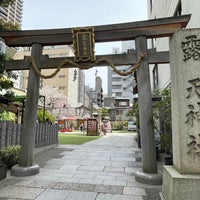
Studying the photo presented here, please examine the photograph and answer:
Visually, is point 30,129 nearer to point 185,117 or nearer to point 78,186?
point 78,186

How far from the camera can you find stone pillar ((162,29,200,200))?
3277 millimetres

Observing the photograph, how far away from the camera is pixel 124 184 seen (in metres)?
5.15

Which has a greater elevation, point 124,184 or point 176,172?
point 176,172

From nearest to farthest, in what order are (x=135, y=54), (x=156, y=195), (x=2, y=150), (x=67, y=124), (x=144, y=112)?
(x=156, y=195), (x=144, y=112), (x=135, y=54), (x=2, y=150), (x=67, y=124)

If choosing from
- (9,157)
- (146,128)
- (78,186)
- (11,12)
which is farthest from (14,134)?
(11,12)

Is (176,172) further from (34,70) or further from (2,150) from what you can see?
(2,150)

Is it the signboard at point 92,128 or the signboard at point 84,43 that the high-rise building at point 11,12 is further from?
the signboard at point 92,128

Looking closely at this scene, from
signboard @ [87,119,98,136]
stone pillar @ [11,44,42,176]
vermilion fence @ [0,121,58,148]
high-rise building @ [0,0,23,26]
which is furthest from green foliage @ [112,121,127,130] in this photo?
stone pillar @ [11,44,42,176]

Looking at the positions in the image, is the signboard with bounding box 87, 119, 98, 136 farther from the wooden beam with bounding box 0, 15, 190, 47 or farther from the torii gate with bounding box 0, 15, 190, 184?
the wooden beam with bounding box 0, 15, 190, 47

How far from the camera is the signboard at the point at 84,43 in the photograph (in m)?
5.92

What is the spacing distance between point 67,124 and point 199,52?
110ft

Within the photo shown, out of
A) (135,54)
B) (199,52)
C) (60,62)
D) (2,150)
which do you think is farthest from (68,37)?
(2,150)

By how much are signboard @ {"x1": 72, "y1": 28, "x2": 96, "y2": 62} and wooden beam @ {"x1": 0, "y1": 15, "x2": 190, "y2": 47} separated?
0.85 feet

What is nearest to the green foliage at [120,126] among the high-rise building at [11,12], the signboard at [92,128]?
the signboard at [92,128]
